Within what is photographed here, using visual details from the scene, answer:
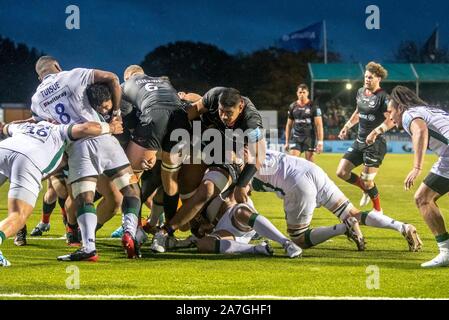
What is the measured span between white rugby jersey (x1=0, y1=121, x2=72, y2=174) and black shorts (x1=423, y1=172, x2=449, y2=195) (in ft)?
12.9

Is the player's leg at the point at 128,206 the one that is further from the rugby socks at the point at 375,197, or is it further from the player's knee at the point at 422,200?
the rugby socks at the point at 375,197

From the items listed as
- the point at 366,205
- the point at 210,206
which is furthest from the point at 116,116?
the point at 366,205

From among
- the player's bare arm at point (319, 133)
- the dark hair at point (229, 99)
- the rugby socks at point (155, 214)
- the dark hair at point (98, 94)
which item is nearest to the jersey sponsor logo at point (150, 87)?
the dark hair at point (98, 94)

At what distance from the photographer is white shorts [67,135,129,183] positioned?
7.78 m

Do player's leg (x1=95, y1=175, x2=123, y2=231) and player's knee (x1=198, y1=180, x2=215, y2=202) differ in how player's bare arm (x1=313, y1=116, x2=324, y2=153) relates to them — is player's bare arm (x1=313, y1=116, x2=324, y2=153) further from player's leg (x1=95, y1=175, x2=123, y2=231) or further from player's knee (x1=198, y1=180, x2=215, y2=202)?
player's knee (x1=198, y1=180, x2=215, y2=202)

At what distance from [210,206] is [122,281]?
7.60 ft

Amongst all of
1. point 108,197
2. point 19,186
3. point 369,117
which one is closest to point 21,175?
point 19,186

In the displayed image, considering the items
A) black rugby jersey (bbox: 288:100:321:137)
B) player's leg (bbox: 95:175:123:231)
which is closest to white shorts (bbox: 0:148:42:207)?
player's leg (bbox: 95:175:123:231)

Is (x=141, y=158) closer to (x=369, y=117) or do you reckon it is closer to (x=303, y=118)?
(x=369, y=117)

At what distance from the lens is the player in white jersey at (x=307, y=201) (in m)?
8.30

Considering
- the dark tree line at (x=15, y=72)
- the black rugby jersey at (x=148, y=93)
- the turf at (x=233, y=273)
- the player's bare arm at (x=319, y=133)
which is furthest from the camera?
the dark tree line at (x=15, y=72)

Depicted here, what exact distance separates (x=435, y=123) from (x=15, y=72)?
66.6m

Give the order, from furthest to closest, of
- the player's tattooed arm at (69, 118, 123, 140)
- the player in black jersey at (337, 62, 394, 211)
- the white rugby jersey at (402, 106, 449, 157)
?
the player in black jersey at (337, 62, 394, 211) < the white rugby jersey at (402, 106, 449, 157) < the player's tattooed arm at (69, 118, 123, 140)

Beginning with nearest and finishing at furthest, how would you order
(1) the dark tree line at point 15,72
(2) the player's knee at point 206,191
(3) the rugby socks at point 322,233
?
(2) the player's knee at point 206,191, (3) the rugby socks at point 322,233, (1) the dark tree line at point 15,72
